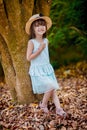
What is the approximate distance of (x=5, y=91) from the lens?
7609mm

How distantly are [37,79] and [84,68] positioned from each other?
4.64m

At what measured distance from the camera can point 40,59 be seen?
17.2ft

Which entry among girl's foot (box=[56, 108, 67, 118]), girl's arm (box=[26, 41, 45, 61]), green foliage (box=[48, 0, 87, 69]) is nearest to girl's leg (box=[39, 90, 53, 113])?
girl's foot (box=[56, 108, 67, 118])

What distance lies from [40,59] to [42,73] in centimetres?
20

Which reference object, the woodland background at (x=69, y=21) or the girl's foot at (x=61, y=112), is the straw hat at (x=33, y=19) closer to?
the girl's foot at (x=61, y=112)

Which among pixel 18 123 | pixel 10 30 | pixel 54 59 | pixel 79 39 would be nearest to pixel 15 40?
pixel 10 30

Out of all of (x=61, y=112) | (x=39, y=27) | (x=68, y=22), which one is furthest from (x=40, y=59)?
(x=68, y=22)

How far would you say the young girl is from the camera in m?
5.18

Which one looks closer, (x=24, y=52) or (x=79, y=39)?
(x=24, y=52)

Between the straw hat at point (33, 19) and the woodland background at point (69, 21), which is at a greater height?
the woodland background at point (69, 21)

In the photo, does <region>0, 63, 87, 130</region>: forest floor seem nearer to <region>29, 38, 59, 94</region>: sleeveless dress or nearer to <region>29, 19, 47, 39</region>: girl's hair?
<region>29, 38, 59, 94</region>: sleeveless dress

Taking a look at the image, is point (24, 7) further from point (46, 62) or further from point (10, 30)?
point (46, 62)

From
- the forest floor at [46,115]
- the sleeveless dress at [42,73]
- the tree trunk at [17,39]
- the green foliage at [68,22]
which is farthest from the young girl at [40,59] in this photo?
the green foliage at [68,22]

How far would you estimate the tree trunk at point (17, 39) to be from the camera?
5.53 m
